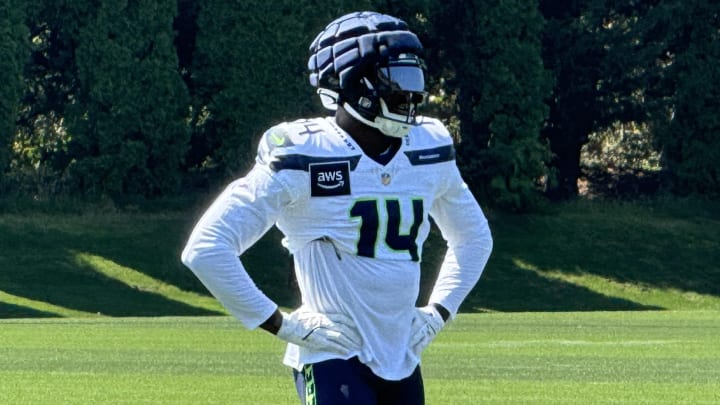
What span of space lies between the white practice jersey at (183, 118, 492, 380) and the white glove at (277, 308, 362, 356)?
0.04 metres

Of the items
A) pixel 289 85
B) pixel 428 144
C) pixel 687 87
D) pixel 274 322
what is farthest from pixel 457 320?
pixel 274 322

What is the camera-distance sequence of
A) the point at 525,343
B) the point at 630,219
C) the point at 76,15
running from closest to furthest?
the point at 525,343 < the point at 76,15 < the point at 630,219

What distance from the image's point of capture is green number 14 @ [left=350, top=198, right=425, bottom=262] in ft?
18.2

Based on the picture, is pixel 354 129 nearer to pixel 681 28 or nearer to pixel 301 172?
pixel 301 172

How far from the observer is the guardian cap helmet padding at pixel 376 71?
5555 mm

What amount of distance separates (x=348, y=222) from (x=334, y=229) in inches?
2.0

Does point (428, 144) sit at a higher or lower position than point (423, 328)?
higher

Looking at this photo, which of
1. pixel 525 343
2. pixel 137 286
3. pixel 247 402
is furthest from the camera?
pixel 137 286

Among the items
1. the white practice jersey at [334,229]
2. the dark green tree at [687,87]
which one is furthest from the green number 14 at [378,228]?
the dark green tree at [687,87]

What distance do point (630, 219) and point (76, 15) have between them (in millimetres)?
14692

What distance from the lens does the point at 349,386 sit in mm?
5465

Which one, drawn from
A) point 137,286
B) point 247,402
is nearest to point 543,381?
point 247,402

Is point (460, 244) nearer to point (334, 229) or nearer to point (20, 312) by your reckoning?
point (334, 229)

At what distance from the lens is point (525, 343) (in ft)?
72.4
